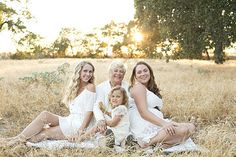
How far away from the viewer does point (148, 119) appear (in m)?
6.28

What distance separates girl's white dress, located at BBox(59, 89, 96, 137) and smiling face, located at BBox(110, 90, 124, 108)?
0.58 metres

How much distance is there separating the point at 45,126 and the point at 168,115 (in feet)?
9.38

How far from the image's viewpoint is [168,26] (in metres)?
18.3

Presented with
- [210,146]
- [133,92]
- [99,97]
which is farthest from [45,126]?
[210,146]

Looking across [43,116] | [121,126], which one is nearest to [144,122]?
[121,126]

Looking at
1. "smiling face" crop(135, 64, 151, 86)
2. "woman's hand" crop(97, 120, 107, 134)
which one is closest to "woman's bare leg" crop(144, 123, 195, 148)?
"woman's hand" crop(97, 120, 107, 134)

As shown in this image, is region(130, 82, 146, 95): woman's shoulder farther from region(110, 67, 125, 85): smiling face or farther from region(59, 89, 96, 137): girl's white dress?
region(59, 89, 96, 137): girl's white dress

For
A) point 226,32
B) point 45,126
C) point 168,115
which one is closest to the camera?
point 45,126

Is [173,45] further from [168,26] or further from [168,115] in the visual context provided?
[168,115]

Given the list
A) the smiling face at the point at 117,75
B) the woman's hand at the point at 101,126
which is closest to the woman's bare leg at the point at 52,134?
the woman's hand at the point at 101,126

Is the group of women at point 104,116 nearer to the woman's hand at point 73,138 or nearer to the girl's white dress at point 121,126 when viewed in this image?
the woman's hand at point 73,138

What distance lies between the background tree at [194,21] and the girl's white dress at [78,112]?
427 inches

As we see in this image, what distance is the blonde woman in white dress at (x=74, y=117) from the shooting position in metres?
6.47

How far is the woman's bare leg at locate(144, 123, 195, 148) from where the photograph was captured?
6059 millimetres
